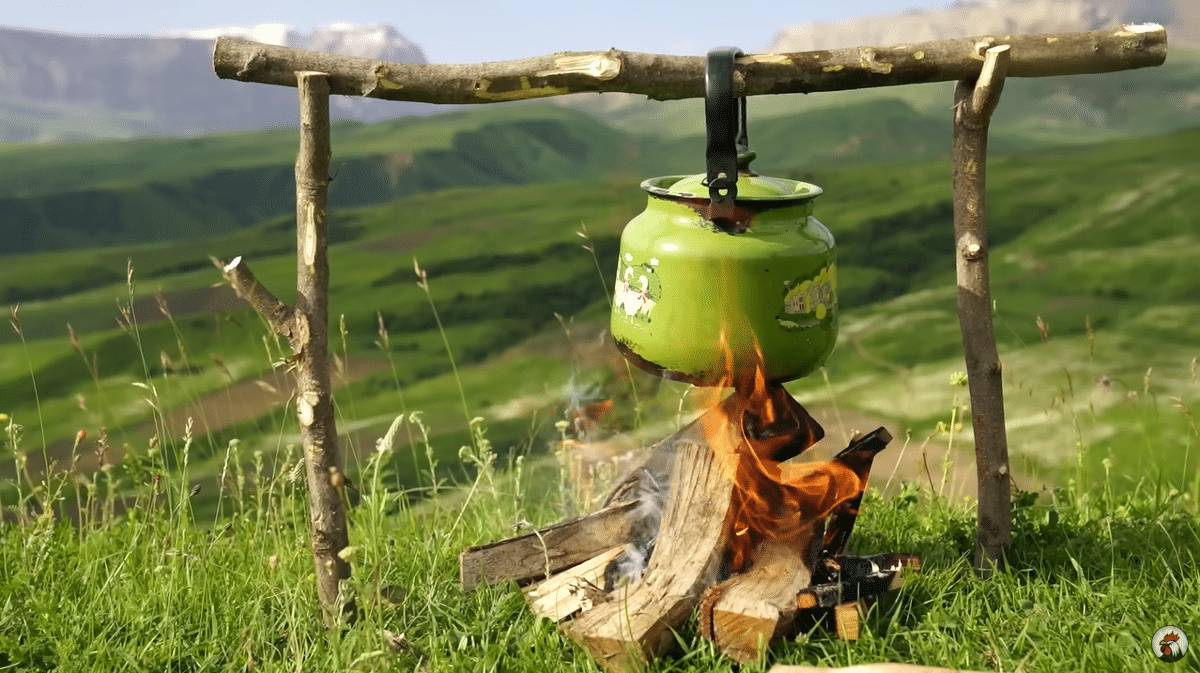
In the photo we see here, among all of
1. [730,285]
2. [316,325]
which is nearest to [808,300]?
[730,285]

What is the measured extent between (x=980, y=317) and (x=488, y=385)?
28.0 feet

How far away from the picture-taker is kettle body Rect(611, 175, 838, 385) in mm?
3150

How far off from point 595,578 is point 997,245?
13007 mm

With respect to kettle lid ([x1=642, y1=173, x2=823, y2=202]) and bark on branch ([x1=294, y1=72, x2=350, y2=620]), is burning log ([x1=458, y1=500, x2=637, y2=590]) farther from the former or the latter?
kettle lid ([x1=642, y1=173, x2=823, y2=202])

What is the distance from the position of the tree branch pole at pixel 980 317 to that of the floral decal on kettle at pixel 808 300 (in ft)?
1.84

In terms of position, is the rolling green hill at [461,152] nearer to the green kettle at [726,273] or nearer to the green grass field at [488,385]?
the green grass field at [488,385]

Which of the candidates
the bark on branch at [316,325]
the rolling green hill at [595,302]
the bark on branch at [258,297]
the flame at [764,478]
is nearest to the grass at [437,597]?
the bark on branch at [316,325]

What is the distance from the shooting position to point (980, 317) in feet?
11.8

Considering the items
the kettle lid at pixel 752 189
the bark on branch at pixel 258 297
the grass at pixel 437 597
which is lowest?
the grass at pixel 437 597

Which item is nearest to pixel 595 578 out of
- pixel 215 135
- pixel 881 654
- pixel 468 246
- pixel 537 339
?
pixel 881 654

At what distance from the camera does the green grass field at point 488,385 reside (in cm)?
341

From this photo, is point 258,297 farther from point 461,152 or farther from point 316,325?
point 461,152

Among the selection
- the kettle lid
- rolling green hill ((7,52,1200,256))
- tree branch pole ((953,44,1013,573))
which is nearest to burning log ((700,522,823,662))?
tree branch pole ((953,44,1013,573))

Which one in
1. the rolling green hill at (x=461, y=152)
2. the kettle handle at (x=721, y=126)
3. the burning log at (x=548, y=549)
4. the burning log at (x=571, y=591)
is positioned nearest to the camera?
the kettle handle at (x=721, y=126)
